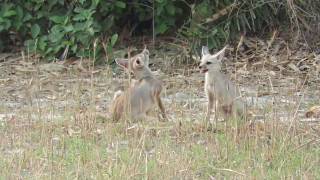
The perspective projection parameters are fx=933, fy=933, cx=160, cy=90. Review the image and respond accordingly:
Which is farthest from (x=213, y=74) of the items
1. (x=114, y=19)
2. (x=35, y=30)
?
(x=35, y=30)

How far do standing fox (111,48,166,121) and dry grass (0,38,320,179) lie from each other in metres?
0.20

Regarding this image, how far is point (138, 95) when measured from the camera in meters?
10.4

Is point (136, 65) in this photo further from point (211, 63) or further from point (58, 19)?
point (58, 19)

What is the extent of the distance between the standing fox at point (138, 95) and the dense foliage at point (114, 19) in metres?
2.90

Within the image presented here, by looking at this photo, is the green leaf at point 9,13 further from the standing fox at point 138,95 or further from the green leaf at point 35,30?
the standing fox at point 138,95

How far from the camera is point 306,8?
1434cm

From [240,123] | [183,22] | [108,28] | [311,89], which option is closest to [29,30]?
[108,28]

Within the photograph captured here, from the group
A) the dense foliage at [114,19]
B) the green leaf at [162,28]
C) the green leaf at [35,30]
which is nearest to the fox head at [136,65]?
the dense foliage at [114,19]

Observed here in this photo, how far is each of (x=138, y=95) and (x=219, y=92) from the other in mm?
909

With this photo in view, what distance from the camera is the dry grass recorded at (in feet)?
26.0

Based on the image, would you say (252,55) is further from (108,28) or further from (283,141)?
(283,141)

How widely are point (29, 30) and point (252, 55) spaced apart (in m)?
3.51

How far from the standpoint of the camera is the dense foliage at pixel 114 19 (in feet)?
45.5

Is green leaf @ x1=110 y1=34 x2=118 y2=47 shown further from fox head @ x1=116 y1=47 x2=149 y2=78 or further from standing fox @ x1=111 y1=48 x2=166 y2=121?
fox head @ x1=116 y1=47 x2=149 y2=78
